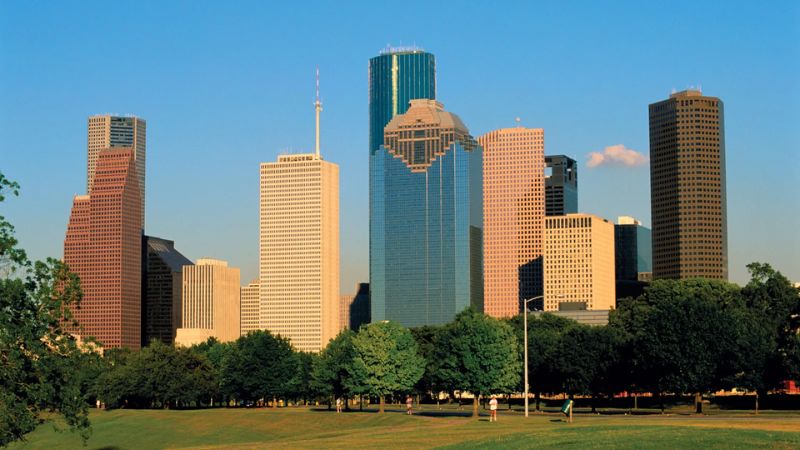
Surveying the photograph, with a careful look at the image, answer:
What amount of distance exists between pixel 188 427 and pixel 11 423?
238ft

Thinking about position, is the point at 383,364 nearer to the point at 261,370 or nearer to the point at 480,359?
the point at 480,359

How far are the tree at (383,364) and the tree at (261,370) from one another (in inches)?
1735

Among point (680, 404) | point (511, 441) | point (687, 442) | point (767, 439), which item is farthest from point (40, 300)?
point (680, 404)

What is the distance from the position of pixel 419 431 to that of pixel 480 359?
39.5m

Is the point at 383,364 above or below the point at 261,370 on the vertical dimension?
above

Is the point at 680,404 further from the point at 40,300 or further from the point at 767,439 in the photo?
the point at 40,300

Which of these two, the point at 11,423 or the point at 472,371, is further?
the point at 472,371

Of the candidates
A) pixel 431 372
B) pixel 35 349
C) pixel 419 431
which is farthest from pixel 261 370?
pixel 35 349

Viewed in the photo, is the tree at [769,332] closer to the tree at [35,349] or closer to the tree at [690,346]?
the tree at [690,346]

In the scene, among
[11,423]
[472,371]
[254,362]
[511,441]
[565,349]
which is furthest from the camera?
[254,362]

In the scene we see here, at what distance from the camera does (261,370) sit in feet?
634

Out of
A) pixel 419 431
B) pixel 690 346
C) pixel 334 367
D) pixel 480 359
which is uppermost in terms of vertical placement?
pixel 690 346

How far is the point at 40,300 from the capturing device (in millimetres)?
66688

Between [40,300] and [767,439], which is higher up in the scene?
[40,300]
